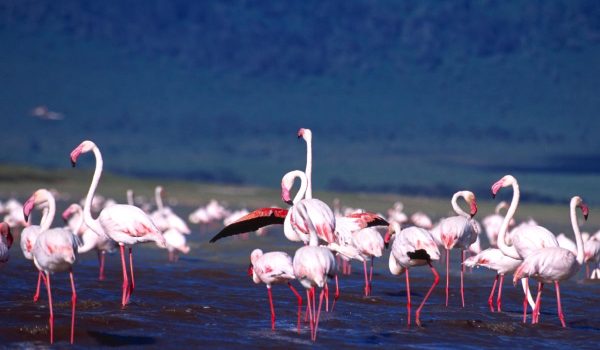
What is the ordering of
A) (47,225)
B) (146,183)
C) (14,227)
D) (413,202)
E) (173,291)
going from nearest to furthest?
(47,225)
(173,291)
(14,227)
(413,202)
(146,183)

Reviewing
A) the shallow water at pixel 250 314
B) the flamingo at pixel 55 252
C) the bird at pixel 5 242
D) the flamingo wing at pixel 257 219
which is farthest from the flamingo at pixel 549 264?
the bird at pixel 5 242

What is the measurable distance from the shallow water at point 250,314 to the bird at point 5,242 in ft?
1.43

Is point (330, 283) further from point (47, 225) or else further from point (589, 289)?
point (47, 225)

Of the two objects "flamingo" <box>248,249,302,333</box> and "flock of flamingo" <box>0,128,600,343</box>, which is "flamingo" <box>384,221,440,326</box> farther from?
"flamingo" <box>248,249,302,333</box>

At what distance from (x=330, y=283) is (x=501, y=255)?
2.82 m

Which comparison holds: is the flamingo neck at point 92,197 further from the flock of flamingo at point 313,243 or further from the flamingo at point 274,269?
the flamingo at point 274,269

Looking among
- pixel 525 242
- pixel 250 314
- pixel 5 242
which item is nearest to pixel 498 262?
pixel 525 242

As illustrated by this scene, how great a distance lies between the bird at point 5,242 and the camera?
991 centimetres

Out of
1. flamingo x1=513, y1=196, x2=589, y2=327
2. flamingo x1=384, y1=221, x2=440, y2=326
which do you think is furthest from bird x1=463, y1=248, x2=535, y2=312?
flamingo x1=384, y1=221, x2=440, y2=326

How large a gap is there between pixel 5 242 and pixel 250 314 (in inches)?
95.7

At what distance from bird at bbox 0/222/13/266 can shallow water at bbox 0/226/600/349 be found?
44cm

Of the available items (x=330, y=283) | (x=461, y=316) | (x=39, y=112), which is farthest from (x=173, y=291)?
(x=39, y=112)

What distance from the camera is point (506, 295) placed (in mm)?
12398

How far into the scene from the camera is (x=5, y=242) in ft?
33.9
